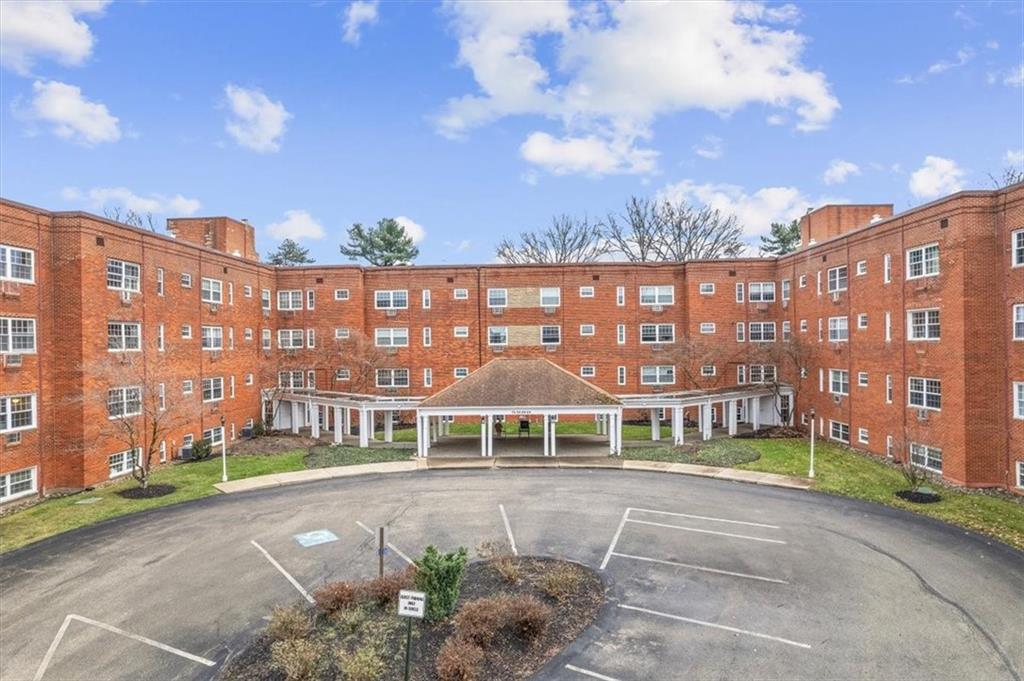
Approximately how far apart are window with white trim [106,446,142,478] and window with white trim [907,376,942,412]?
34516mm

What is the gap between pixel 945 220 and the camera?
71.1ft

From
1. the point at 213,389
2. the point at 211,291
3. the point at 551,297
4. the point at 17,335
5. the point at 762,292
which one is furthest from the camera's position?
the point at 551,297

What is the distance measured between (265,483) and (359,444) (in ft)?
27.1

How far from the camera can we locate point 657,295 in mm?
37938

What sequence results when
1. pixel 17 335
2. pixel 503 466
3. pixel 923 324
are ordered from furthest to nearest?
pixel 503 466, pixel 923 324, pixel 17 335

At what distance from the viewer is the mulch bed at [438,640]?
9461mm

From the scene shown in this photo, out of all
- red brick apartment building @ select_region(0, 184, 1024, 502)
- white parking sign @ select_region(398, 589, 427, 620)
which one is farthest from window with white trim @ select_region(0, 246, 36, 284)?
white parking sign @ select_region(398, 589, 427, 620)

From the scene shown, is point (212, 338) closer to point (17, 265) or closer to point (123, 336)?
point (123, 336)

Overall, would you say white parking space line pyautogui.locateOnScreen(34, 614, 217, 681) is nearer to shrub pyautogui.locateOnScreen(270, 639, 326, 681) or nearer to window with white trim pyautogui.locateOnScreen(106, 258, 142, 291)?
shrub pyautogui.locateOnScreen(270, 639, 326, 681)

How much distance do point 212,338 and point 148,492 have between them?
11.6m

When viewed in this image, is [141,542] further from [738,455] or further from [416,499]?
[738,455]

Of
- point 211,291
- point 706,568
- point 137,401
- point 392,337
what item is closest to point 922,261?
point 706,568

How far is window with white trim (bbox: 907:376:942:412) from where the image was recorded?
72.5 feet

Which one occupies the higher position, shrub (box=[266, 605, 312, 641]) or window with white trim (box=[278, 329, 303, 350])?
window with white trim (box=[278, 329, 303, 350])
